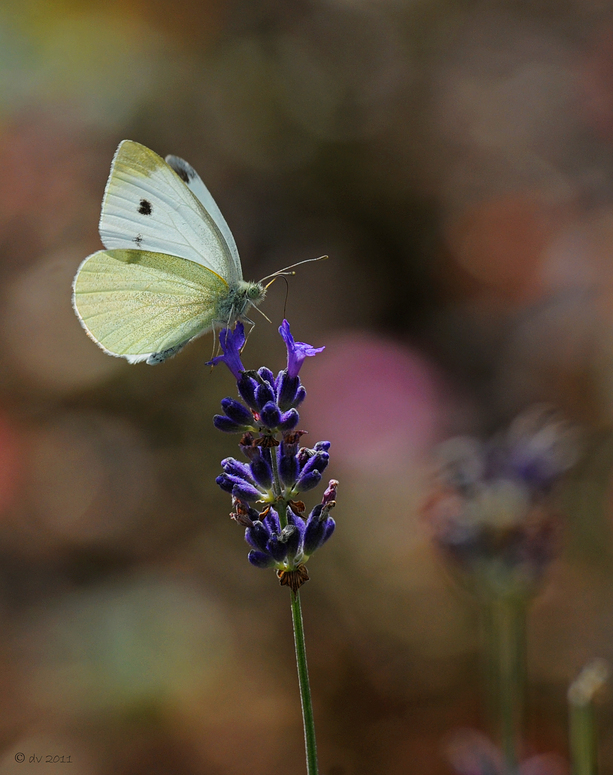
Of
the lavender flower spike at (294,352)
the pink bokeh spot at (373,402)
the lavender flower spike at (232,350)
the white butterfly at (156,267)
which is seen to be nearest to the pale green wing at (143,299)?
the white butterfly at (156,267)

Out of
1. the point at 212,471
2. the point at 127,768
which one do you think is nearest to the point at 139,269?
the point at 212,471

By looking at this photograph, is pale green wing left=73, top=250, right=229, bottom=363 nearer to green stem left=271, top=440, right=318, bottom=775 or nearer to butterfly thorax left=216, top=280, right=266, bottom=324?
butterfly thorax left=216, top=280, right=266, bottom=324

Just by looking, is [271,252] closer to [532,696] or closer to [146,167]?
[146,167]

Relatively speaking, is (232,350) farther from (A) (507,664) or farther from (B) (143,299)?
(A) (507,664)

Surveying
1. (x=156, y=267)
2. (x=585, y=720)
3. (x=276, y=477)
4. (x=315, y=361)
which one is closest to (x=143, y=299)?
(x=156, y=267)

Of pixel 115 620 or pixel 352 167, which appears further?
pixel 352 167
